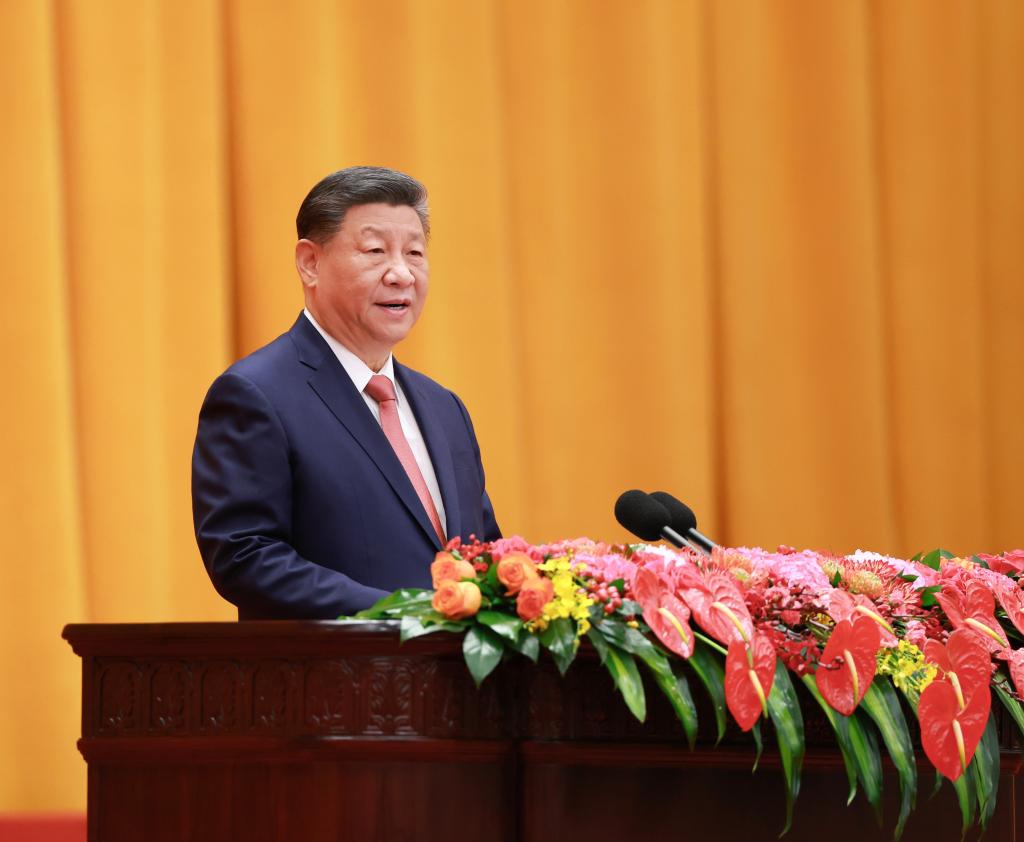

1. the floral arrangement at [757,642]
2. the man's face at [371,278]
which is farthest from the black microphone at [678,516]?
the man's face at [371,278]

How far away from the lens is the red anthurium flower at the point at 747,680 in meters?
1.45

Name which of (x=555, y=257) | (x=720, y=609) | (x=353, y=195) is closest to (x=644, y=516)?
(x=720, y=609)

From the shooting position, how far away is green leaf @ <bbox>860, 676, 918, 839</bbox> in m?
1.49

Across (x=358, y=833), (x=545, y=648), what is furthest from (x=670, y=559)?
(x=358, y=833)

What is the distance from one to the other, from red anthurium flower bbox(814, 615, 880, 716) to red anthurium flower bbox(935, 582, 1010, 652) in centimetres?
18

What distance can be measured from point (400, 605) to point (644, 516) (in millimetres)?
411

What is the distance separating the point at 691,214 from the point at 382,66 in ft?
3.23

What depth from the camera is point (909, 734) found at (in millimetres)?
1565

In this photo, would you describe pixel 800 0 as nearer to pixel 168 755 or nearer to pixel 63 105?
pixel 63 105

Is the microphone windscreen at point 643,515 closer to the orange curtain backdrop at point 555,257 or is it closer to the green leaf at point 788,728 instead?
the green leaf at point 788,728

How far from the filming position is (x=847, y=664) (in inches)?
59.2

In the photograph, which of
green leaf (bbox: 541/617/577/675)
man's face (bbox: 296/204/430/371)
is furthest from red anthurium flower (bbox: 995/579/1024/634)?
man's face (bbox: 296/204/430/371)

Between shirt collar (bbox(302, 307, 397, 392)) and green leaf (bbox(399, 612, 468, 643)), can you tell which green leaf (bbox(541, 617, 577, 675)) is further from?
shirt collar (bbox(302, 307, 397, 392))

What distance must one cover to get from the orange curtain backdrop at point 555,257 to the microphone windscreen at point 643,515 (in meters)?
1.91
